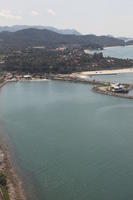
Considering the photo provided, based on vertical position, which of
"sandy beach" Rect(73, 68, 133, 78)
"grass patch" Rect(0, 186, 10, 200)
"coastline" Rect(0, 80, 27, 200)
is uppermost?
"sandy beach" Rect(73, 68, 133, 78)

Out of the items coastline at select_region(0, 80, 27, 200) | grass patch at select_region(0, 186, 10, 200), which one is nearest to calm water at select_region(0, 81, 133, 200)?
coastline at select_region(0, 80, 27, 200)

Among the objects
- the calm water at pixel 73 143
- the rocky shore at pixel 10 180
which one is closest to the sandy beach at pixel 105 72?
the calm water at pixel 73 143

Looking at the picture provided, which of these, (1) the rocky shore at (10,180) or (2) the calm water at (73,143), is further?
(2) the calm water at (73,143)

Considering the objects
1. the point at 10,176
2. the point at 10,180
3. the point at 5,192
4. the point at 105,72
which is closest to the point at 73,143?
the point at 10,176

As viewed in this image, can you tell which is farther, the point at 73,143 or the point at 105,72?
the point at 105,72

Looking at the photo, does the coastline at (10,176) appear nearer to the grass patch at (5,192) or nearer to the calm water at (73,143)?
the grass patch at (5,192)

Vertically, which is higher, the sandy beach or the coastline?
the sandy beach

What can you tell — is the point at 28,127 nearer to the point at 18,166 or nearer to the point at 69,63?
the point at 18,166

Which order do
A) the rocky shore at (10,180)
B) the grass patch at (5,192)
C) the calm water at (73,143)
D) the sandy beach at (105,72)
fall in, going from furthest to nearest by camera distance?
the sandy beach at (105,72) < the calm water at (73,143) < the rocky shore at (10,180) < the grass patch at (5,192)

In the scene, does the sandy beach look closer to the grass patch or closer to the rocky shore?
the rocky shore

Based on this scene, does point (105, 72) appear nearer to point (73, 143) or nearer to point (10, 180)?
point (73, 143)
